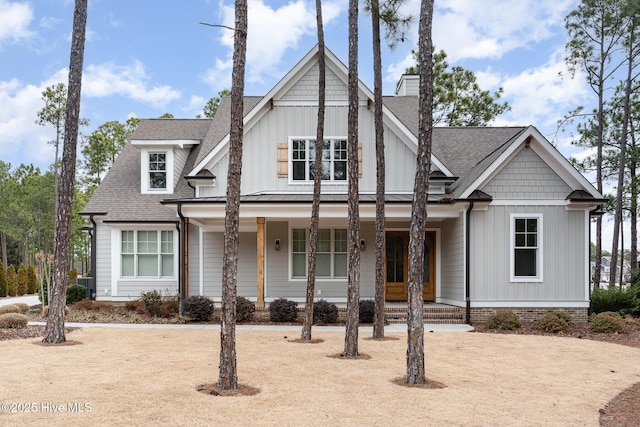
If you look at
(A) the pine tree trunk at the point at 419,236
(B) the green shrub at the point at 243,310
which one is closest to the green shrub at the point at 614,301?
(B) the green shrub at the point at 243,310

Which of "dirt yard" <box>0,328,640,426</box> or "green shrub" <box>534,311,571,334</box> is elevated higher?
"dirt yard" <box>0,328,640,426</box>

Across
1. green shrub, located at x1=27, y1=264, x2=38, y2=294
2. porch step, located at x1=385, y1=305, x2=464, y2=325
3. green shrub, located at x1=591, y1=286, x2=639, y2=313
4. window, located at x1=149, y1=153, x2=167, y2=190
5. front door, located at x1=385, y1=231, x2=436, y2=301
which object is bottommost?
green shrub, located at x1=27, y1=264, x2=38, y2=294

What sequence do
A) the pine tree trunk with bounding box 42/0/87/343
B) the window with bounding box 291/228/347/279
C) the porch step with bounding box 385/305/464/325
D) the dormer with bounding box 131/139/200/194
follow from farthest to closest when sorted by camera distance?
the dormer with bounding box 131/139/200/194, the window with bounding box 291/228/347/279, the porch step with bounding box 385/305/464/325, the pine tree trunk with bounding box 42/0/87/343

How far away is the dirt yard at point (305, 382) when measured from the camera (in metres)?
6.07

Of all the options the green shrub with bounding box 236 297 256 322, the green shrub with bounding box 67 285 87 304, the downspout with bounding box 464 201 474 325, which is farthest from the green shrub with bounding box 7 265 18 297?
the downspout with bounding box 464 201 474 325

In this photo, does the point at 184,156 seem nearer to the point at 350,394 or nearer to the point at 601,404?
the point at 350,394

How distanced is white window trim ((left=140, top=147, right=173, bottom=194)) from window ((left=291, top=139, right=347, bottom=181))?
4.62 meters

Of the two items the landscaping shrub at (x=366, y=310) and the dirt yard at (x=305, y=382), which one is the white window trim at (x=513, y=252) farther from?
the landscaping shrub at (x=366, y=310)

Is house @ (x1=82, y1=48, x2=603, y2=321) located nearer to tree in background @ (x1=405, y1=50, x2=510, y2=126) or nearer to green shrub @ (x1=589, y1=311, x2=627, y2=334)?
green shrub @ (x1=589, y1=311, x2=627, y2=334)

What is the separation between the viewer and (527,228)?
50.6 feet

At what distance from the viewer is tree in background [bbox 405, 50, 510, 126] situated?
105ft

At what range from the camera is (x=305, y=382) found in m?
7.70

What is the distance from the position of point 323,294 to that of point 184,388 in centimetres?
1084

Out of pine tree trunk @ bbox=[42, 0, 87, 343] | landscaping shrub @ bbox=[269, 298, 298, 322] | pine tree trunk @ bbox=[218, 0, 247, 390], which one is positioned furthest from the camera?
landscaping shrub @ bbox=[269, 298, 298, 322]
